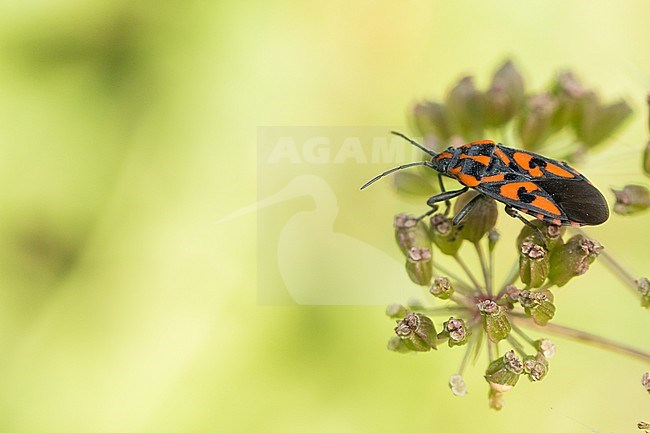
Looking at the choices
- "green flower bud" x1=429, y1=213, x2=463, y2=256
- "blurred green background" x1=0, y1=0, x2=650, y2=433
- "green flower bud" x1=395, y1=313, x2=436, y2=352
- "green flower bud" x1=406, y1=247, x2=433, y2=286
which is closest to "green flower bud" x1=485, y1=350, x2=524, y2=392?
"green flower bud" x1=395, y1=313, x2=436, y2=352

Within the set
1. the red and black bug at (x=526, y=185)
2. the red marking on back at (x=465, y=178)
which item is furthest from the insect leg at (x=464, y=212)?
the red marking on back at (x=465, y=178)

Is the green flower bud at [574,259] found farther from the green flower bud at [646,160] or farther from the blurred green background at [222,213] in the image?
the blurred green background at [222,213]

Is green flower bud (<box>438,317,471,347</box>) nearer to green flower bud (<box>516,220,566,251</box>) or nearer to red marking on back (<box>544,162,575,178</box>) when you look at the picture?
green flower bud (<box>516,220,566,251</box>)

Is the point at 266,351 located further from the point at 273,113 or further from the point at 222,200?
the point at 273,113

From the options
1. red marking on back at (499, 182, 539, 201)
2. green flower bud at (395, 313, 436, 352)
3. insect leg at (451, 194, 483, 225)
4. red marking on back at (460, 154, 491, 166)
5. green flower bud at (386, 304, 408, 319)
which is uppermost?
red marking on back at (460, 154, 491, 166)

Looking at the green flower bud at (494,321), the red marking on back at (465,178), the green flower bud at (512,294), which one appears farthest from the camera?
the red marking on back at (465,178)

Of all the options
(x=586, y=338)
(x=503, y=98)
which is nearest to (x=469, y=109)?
(x=503, y=98)

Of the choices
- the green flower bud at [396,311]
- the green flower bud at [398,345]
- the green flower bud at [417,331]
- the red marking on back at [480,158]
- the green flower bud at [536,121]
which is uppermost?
the green flower bud at [536,121]

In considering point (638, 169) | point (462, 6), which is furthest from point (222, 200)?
point (638, 169)
